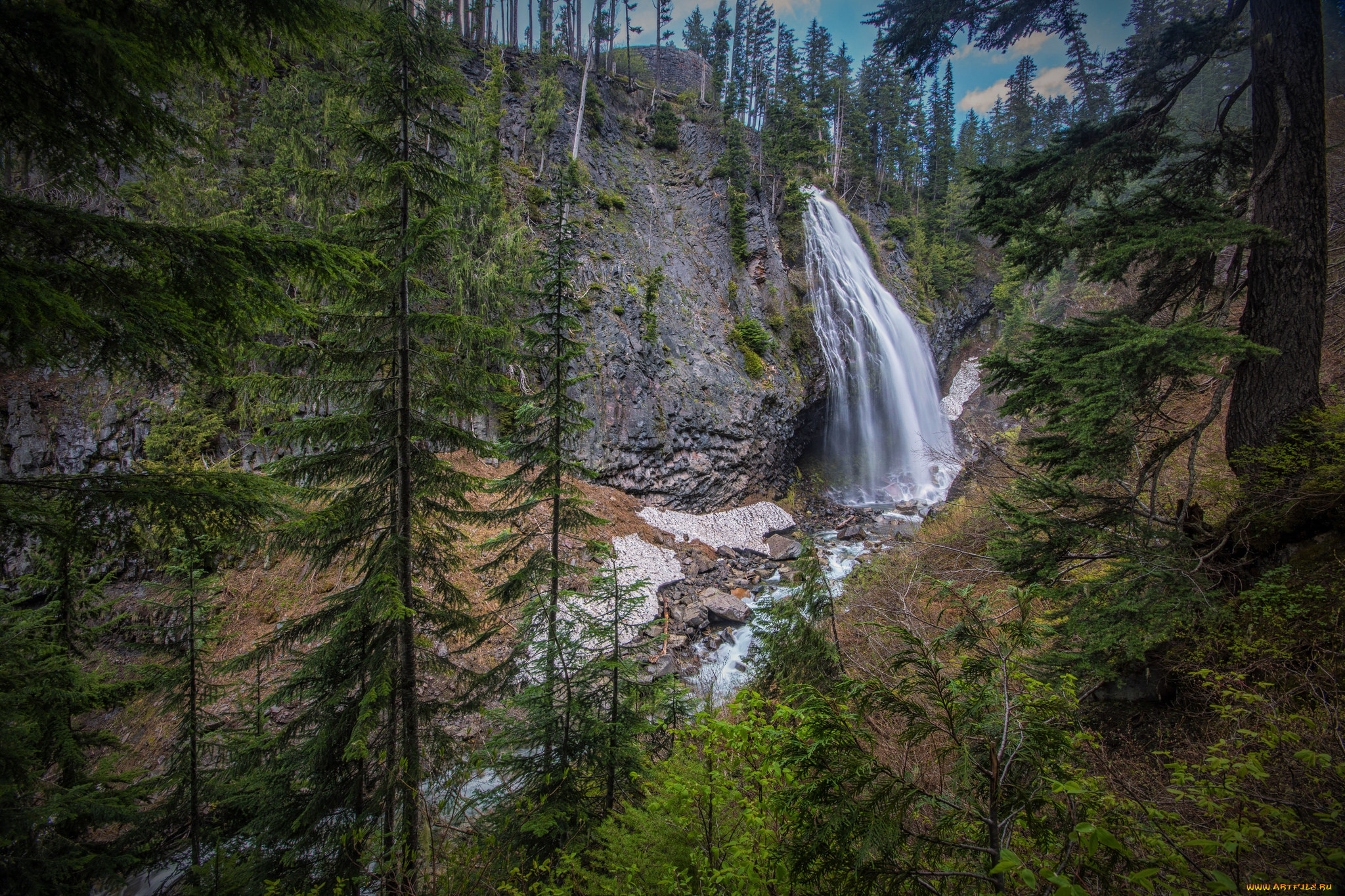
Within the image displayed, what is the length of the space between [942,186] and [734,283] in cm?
2472

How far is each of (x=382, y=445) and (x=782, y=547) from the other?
1291cm

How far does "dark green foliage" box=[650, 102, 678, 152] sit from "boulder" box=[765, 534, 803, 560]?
2163cm

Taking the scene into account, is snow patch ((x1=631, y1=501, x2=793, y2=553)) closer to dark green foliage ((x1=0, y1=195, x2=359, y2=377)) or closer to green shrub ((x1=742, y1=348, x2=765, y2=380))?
green shrub ((x1=742, y1=348, x2=765, y2=380))

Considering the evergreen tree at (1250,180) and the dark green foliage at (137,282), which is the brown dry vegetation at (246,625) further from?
the evergreen tree at (1250,180)

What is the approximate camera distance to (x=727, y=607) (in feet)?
38.1

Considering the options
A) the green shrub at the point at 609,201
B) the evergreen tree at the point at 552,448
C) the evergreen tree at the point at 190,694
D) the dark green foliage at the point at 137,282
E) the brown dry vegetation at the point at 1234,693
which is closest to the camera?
the dark green foliage at the point at 137,282

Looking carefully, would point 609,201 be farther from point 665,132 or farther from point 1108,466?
point 1108,466

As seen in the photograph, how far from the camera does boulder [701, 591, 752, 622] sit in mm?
11461

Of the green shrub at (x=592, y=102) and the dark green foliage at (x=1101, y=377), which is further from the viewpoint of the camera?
the green shrub at (x=592, y=102)

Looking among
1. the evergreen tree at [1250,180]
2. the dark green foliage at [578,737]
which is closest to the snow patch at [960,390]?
the evergreen tree at [1250,180]

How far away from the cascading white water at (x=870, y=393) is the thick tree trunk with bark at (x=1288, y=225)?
16.8m

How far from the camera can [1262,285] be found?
395cm

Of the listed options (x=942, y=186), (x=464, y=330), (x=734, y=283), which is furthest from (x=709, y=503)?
(x=942, y=186)

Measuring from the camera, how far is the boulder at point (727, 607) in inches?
451
